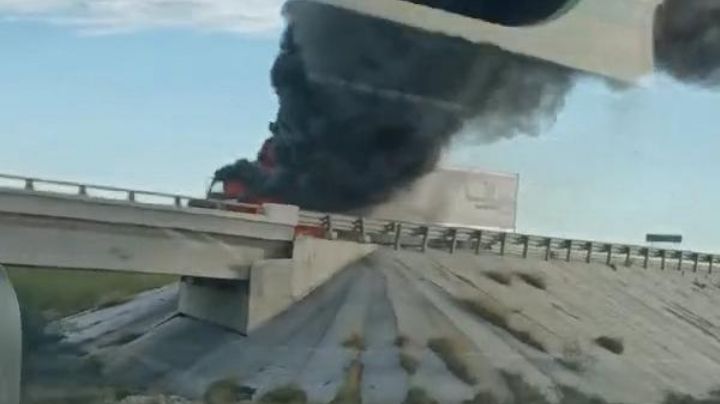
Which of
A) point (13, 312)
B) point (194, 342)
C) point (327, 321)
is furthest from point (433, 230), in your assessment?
point (13, 312)

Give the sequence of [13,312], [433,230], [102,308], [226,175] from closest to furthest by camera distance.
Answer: [13,312] < [102,308] < [433,230] < [226,175]

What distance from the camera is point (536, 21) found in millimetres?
29516

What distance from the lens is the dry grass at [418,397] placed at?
22.5m

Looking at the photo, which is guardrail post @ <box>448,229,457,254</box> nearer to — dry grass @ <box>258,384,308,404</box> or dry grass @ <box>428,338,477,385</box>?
dry grass @ <box>428,338,477,385</box>

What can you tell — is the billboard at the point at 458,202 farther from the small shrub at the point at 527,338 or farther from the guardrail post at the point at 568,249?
the small shrub at the point at 527,338

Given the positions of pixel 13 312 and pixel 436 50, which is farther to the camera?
pixel 436 50

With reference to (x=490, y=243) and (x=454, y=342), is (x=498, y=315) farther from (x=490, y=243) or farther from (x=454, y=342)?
(x=490, y=243)

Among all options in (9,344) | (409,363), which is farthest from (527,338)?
(9,344)

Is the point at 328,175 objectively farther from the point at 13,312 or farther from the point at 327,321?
the point at 13,312

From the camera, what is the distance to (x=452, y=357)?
2523cm

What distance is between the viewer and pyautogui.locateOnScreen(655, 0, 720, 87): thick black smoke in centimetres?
2773

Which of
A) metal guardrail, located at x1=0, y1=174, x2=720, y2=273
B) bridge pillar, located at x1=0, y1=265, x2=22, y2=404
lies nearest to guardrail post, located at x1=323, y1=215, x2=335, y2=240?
metal guardrail, located at x1=0, y1=174, x2=720, y2=273

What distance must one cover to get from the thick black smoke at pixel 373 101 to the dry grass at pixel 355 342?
9094 mm

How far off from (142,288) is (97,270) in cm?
139
